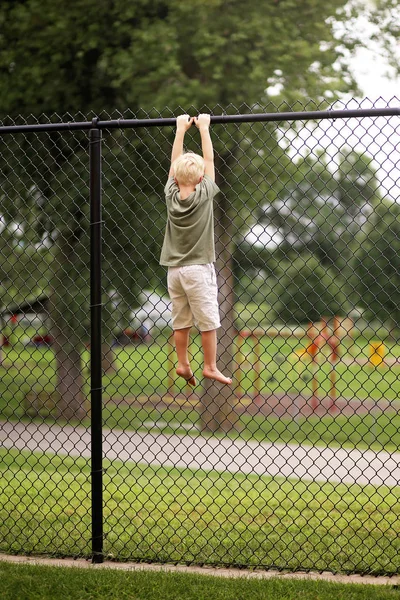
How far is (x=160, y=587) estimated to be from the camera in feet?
13.5

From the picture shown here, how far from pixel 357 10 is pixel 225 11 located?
111 inches

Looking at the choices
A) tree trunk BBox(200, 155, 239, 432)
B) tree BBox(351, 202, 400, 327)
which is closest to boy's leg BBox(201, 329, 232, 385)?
tree trunk BBox(200, 155, 239, 432)

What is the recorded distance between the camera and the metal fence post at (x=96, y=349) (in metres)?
4.45

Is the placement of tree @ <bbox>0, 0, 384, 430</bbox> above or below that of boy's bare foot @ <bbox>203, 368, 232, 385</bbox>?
above

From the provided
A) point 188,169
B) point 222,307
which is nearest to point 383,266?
point 222,307

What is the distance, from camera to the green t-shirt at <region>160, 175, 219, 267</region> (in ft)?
13.5

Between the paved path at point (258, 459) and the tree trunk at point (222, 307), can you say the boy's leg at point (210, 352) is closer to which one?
the paved path at point (258, 459)

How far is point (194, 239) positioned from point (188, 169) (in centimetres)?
37

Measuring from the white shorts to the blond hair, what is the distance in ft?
1.49

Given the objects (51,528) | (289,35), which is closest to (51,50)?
(289,35)

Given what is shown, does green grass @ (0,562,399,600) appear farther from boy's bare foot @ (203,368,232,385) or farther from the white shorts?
the white shorts

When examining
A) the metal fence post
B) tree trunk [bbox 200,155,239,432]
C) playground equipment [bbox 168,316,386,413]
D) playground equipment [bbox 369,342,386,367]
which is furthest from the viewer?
playground equipment [bbox 369,342,386,367]

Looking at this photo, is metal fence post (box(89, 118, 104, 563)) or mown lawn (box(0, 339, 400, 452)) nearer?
metal fence post (box(89, 118, 104, 563))

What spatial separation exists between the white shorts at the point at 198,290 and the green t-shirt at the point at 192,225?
0.04 metres
